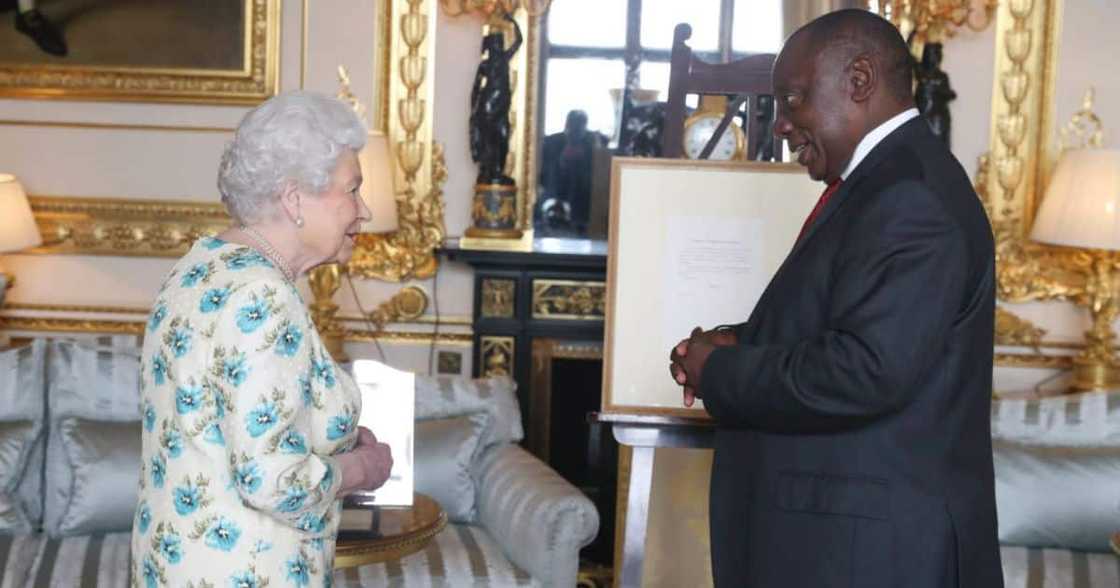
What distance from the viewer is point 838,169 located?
227cm

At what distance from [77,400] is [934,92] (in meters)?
3.46

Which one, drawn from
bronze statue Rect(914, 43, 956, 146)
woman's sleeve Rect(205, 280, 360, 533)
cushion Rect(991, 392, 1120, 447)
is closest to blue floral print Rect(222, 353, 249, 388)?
woman's sleeve Rect(205, 280, 360, 533)

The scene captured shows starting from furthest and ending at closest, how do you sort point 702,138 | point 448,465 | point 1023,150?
point 1023,150 → point 702,138 → point 448,465

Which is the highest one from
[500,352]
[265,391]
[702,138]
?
[702,138]

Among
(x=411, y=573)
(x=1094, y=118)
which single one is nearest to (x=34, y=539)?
(x=411, y=573)

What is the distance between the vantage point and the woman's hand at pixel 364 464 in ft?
7.06

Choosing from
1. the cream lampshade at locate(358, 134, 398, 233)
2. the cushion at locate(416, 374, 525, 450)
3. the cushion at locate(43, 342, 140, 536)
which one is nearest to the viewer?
the cushion at locate(43, 342, 140, 536)

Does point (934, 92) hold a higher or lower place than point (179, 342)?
higher

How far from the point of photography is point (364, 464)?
2.19m

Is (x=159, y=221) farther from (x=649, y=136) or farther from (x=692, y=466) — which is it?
(x=692, y=466)

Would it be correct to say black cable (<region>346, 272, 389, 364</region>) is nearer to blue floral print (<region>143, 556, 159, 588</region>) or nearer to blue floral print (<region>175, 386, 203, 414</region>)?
blue floral print (<region>143, 556, 159, 588</region>)

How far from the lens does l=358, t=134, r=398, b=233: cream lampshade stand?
5.28 meters

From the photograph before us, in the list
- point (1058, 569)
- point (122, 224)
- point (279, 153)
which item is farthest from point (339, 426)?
point (122, 224)

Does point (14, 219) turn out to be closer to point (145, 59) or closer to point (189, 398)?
point (145, 59)
